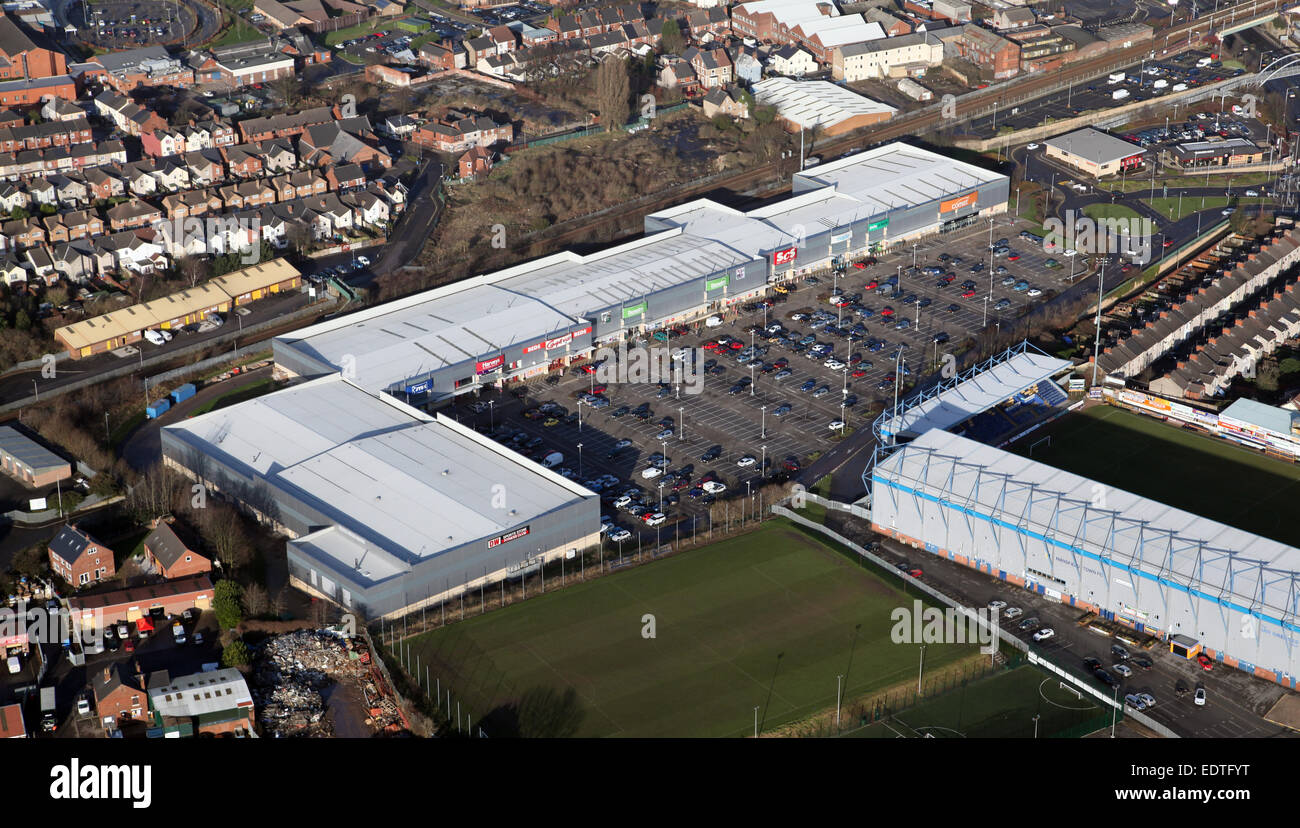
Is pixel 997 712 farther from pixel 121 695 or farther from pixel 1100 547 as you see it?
pixel 121 695

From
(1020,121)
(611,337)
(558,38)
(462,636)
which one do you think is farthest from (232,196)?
(1020,121)

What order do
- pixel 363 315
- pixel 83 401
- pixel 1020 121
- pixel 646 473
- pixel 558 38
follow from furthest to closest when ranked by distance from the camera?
1. pixel 558 38
2. pixel 1020 121
3. pixel 363 315
4. pixel 83 401
5. pixel 646 473

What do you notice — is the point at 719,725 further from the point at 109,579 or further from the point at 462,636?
the point at 109,579

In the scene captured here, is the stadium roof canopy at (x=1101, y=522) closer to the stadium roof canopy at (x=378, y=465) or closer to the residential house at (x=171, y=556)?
the stadium roof canopy at (x=378, y=465)

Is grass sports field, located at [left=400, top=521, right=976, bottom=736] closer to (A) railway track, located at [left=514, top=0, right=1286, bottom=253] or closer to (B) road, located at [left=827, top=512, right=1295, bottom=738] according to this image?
(B) road, located at [left=827, top=512, right=1295, bottom=738]

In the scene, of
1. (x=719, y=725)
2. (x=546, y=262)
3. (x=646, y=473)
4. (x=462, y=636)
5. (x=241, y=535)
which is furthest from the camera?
(x=546, y=262)

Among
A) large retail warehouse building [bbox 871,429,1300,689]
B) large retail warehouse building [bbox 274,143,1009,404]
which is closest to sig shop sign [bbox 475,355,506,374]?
large retail warehouse building [bbox 274,143,1009,404]

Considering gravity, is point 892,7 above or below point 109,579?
above
